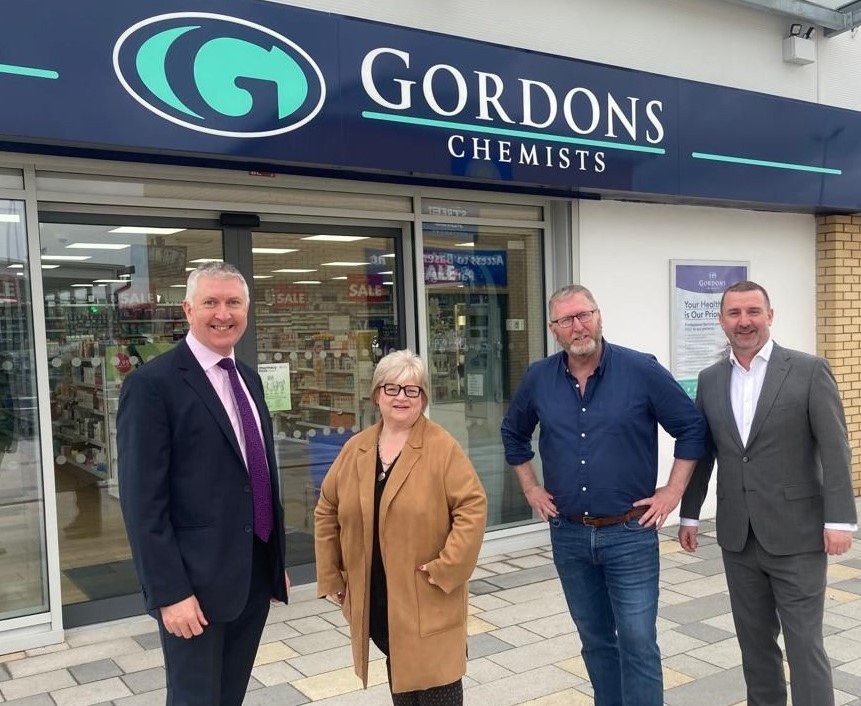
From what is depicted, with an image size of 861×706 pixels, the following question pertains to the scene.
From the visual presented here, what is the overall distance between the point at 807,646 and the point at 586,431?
3.58ft

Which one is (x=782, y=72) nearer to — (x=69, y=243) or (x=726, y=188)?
(x=726, y=188)

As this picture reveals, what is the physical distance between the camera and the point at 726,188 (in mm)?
6266

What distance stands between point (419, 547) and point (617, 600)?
842mm

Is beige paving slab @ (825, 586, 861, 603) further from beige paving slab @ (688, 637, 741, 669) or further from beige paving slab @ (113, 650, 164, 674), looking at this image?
beige paving slab @ (113, 650, 164, 674)

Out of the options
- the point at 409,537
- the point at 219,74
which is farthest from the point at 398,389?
the point at 219,74

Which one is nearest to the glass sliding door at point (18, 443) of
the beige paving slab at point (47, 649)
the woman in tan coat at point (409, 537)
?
the beige paving slab at point (47, 649)

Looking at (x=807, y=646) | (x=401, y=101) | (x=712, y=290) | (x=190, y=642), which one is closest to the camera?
(x=190, y=642)

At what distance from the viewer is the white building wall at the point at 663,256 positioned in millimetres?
6141

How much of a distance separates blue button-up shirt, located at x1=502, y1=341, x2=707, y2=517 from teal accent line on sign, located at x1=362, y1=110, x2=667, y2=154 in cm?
229

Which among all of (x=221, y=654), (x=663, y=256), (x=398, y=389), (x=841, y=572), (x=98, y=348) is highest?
(x=663, y=256)

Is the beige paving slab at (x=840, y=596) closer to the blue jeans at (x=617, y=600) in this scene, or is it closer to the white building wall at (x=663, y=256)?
the white building wall at (x=663, y=256)

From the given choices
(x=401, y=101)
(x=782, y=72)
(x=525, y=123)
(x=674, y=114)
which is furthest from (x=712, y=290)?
(x=401, y=101)

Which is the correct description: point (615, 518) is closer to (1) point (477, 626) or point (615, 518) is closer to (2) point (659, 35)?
(1) point (477, 626)

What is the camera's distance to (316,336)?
5.46 meters
